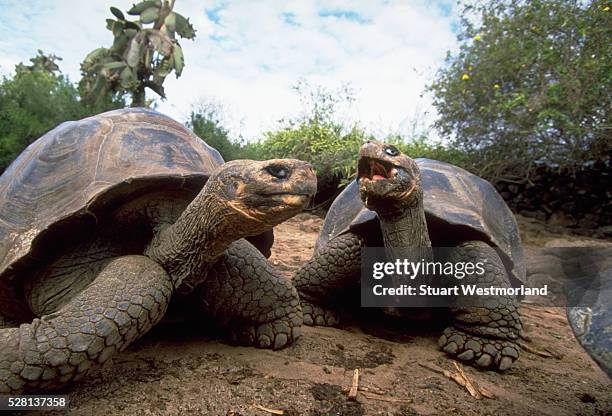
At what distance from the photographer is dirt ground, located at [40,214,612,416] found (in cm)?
157

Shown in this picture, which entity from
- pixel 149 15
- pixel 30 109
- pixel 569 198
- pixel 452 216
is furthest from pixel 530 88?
pixel 149 15

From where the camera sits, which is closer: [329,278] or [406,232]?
[406,232]

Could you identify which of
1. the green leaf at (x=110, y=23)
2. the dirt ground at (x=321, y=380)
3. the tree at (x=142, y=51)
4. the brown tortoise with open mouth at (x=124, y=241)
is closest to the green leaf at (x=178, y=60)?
the tree at (x=142, y=51)

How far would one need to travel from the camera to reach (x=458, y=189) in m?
2.94

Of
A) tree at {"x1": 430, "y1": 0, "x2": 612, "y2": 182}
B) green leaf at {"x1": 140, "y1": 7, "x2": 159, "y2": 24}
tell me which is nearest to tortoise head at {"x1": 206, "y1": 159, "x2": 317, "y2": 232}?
tree at {"x1": 430, "y1": 0, "x2": 612, "y2": 182}

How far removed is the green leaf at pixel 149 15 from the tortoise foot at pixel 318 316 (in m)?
13.5

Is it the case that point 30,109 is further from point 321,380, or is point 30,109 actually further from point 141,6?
point 321,380

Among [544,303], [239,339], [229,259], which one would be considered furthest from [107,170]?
[544,303]

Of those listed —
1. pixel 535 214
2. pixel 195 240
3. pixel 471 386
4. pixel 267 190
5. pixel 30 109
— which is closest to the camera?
pixel 267 190

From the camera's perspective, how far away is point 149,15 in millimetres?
13406

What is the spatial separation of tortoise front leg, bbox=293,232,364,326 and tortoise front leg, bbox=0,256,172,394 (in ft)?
4.05

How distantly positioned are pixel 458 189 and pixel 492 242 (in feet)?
1.58

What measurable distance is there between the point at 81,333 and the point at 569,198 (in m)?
10.2

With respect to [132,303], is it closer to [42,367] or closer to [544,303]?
[42,367]
